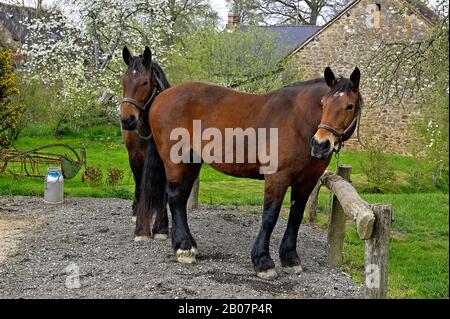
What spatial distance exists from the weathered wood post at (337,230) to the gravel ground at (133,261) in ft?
0.48

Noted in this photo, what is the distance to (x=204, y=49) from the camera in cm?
1568

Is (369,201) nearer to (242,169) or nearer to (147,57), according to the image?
(242,169)

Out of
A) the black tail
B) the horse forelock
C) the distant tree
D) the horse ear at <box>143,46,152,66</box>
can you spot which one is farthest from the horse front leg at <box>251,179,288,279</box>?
the distant tree

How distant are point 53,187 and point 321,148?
6.12 meters

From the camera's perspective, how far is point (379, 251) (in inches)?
161

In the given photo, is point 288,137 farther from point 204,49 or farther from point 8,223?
point 204,49

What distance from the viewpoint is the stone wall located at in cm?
1850

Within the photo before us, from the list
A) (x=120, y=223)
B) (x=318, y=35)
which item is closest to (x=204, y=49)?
(x=318, y=35)

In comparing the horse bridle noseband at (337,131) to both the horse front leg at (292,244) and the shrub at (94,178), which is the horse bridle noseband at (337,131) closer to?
the horse front leg at (292,244)

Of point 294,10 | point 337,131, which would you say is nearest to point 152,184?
point 337,131

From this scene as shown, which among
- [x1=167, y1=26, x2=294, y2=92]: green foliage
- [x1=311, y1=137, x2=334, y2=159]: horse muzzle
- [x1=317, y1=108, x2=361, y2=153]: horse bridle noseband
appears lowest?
[x1=311, y1=137, x2=334, y2=159]: horse muzzle

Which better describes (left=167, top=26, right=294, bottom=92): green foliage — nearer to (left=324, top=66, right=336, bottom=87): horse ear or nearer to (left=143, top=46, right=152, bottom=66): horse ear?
(left=143, top=46, right=152, bottom=66): horse ear

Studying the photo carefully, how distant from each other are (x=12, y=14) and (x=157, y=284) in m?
32.5
